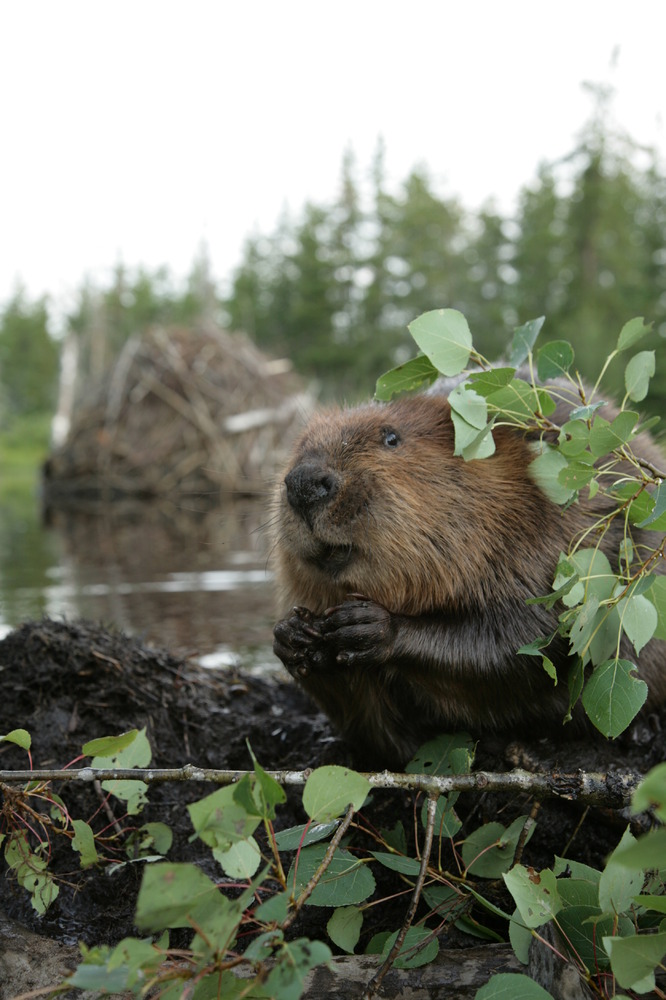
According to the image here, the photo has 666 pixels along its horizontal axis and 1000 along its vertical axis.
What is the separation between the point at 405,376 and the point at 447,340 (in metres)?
0.25

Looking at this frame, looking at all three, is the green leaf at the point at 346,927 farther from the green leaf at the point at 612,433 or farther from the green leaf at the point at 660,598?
the green leaf at the point at 612,433

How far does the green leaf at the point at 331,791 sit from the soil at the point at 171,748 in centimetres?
54

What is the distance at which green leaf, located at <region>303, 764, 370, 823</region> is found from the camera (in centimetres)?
125

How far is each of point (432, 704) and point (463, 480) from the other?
1.72ft

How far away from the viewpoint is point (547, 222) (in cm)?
3356

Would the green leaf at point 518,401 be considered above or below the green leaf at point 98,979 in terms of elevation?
above

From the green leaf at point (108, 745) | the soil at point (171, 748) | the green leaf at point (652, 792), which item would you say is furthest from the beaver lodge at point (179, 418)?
the green leaf at point (652, 792)

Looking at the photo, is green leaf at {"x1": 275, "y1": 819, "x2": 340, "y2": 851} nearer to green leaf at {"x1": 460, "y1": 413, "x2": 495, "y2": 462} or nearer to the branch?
the branch

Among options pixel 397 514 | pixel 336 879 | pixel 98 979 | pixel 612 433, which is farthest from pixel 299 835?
pixel 612 433

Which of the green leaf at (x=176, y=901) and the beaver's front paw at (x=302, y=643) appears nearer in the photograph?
the green leaf at (x=176, y=901)

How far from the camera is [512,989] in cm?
122

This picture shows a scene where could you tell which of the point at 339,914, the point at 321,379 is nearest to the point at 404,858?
the point at 339,914

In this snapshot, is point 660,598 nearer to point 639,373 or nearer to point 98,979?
point 639,373

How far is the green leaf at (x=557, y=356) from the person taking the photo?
199cm
